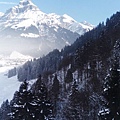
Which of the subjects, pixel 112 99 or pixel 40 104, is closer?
pixel 112 99

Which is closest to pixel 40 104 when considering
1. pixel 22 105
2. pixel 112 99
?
pixel 22 105

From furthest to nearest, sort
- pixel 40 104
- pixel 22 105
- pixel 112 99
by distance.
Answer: pixel 40 104 < pixel 22 105 < pixel 112 99

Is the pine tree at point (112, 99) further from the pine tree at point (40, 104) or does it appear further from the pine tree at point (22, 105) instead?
the pine tree at point (22, 105)

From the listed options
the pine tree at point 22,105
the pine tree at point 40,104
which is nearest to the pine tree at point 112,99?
the pine tree at point 40,104

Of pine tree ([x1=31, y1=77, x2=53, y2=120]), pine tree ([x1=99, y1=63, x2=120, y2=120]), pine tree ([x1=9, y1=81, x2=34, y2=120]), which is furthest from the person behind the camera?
pine tree ([x1=31, y1=77, x2=53, y2=120])

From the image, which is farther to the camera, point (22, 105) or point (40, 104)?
point (40, 104)

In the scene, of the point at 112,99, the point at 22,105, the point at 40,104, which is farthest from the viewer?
the point at 40,104

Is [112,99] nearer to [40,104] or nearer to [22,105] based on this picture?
[40,104]

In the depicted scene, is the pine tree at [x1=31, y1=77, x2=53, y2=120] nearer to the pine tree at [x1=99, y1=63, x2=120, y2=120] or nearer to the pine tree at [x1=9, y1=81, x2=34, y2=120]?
the pine tree at [x1=9, y1=81, x2=34, y2=120]

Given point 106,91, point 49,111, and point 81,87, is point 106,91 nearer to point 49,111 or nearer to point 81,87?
point 49,111

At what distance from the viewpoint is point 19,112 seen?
28422 mm

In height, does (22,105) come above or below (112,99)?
below

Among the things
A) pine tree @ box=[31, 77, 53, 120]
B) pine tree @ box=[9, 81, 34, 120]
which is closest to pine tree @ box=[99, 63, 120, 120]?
pine tree @ box=[31, 77, 53, 120]

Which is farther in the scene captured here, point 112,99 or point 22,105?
point 22,105
